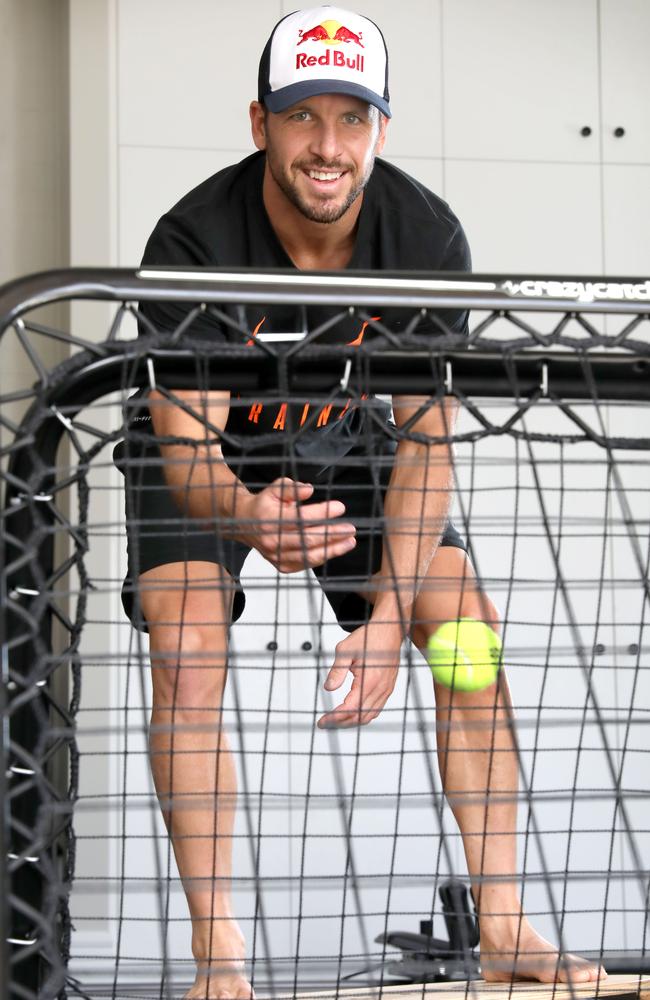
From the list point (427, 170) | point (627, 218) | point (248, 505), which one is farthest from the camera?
point (627, 218)

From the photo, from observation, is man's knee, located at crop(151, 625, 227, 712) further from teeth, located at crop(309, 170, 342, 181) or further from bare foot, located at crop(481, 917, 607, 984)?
teeth, located at crop(309, 170, 342, 181)

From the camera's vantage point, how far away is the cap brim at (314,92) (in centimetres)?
156

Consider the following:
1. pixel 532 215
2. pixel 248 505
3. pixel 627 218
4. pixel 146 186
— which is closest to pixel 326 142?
pixel 248 505

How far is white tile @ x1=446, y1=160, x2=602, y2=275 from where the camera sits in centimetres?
349

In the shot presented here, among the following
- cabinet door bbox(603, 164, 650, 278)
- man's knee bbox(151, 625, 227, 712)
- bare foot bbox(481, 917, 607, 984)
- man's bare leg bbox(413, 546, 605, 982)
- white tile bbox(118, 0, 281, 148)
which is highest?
white tile bbox(118, 0, 281, 148)

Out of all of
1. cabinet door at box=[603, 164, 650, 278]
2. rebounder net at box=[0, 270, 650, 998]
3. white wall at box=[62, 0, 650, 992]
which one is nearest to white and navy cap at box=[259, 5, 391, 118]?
rebounder net at box=[0, 270, 650, 998]

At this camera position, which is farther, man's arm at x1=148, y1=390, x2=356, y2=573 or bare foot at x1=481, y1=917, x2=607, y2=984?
bare foot at x1=481, y1=917, x2=607, y2=984

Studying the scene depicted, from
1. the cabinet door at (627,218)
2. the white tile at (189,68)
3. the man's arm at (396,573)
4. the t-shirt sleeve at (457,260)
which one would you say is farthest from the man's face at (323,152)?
the cabinet door at (627,218)

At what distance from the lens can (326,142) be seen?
159 centimetres

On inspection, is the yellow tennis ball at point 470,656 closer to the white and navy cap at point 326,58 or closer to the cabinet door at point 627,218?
the white and navy cap at point 326,58

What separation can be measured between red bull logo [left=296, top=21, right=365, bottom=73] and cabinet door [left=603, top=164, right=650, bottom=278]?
2.09 m

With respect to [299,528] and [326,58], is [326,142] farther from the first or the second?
[299,528]

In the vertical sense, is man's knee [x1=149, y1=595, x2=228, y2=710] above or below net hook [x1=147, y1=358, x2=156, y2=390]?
below

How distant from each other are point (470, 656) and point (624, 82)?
101 inches
